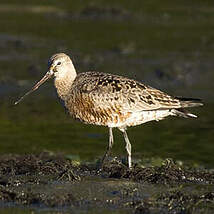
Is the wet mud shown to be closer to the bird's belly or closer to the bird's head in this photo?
the bird's belly

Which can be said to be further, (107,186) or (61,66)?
(61,66)

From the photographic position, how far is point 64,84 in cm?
1127

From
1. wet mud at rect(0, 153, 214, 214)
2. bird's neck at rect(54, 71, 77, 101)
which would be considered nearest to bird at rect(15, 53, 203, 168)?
bird's neck at rect(54, 71, 77, 101)

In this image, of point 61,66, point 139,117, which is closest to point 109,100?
point 139,117

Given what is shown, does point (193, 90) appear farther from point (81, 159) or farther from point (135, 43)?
point (81, 159)

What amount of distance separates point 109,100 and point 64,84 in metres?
0.74

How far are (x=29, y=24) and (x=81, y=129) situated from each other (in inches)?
347

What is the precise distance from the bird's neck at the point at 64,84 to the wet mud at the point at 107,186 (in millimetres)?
926

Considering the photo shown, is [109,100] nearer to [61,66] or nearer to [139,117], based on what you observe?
[139,117]

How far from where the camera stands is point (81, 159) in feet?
44.0

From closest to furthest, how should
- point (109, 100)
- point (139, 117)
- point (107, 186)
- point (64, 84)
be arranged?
1. point (107, 186)
2. point (109, 100)
3. point (139, 117)
4. point (64, 84)

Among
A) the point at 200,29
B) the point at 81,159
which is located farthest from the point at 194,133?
the point at 200,29

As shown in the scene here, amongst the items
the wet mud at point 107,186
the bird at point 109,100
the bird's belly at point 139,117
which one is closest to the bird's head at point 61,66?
the bird at point 109,100

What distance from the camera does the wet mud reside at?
962 cm
